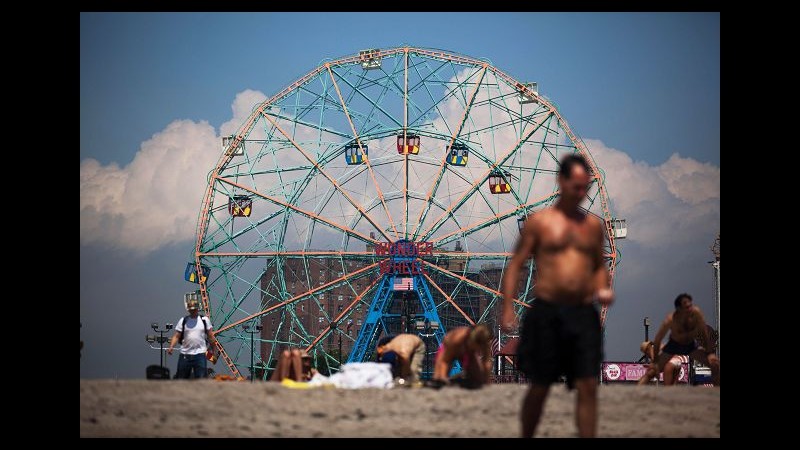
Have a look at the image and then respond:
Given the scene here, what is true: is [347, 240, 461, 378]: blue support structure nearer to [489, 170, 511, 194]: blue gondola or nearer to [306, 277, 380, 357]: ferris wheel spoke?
[306, 277, 380, 357]: ferris wheel spoke

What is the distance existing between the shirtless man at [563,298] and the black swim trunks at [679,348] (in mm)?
7972

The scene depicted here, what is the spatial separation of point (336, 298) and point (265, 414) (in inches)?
4617

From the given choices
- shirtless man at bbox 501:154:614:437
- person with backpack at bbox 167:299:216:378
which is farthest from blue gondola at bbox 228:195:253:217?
shirtless man at bbox 501:154:614:437

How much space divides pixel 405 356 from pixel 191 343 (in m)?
3.52

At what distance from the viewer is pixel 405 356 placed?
16625mm

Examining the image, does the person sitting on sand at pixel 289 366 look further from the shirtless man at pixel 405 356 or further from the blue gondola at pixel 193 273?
the blue gondola at pixel 193 273

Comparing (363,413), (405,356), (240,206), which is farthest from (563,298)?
(240,206)

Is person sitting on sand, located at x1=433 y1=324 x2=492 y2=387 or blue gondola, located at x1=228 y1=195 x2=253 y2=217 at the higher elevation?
blue gondola, located at x1=228 y1=195 x2=253 y2=217

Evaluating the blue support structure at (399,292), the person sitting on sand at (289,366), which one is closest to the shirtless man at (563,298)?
the person sitting on sand at (289,366)

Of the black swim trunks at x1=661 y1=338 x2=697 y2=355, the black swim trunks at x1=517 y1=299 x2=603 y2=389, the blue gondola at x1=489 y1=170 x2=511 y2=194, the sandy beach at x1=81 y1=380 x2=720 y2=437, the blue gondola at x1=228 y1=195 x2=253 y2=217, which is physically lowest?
the sandy beach at x1=81 y1=380 x2=720 y2=437

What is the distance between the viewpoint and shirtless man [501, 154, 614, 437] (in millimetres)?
9383

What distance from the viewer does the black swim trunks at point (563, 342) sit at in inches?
369

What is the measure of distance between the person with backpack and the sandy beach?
5438 millimetres
